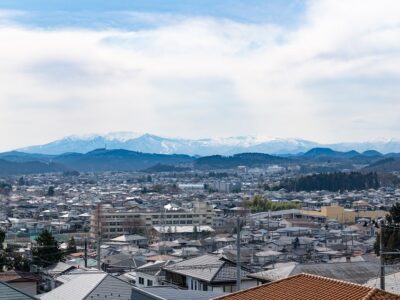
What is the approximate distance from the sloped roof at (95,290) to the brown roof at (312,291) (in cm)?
372

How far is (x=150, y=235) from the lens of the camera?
45125 mm

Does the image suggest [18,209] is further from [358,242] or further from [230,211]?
[358,242]

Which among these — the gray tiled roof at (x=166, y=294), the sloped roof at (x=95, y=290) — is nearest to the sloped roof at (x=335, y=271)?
the sloped roof at (x=95, y=290)

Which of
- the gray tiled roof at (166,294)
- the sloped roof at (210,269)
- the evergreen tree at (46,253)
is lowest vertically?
the evergreen tree at (46,253)

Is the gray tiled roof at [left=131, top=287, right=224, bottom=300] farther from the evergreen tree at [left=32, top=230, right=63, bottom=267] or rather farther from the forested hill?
the forested hill

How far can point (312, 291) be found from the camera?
300 inches

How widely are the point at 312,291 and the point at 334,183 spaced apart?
84.8 m

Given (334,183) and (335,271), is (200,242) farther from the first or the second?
(334,183)

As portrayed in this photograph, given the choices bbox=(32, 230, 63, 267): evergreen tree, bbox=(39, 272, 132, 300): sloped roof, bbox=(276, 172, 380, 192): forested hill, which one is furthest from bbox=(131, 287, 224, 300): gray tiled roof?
bbox=(276, 172, 380, 192): forested hill

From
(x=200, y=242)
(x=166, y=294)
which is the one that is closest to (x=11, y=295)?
(x=166, y=294)

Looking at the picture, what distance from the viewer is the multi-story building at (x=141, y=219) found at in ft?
157

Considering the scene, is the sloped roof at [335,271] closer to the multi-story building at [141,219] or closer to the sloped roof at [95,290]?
the sloped roof at [95,290]

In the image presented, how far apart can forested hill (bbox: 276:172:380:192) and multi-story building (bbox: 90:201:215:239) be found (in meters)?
38.7

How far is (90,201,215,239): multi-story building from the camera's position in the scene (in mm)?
47969
